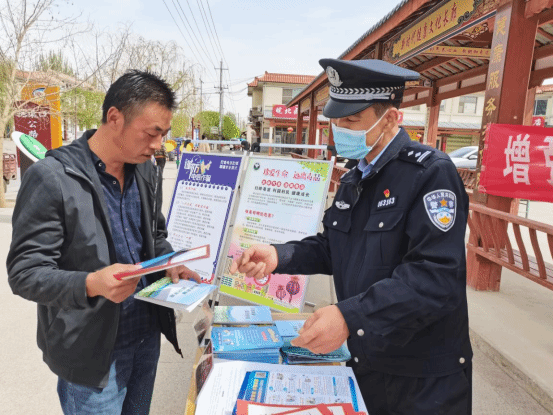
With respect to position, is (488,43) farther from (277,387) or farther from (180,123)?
(180,123)

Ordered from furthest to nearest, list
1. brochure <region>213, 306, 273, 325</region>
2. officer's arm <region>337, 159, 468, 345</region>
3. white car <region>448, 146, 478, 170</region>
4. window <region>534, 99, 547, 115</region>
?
1. window <region>534, 99, 547, 115</region>
2. white car <region>448, 146, 478, 170</region>
3. brochure <region>213, 306, 273, 325</region>
4. officer's arm <region>337, 159, 468, 345</region>

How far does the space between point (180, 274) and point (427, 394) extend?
100 centimetres

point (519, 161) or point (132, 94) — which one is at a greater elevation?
point (132, 94)

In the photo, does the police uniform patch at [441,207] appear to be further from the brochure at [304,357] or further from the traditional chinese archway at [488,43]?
the traditional chinese archway at [488,43]

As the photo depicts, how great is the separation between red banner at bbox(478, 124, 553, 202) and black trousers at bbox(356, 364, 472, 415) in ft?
10.9

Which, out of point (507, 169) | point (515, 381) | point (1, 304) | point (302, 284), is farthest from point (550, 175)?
point (1, 304)

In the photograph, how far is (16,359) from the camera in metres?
2.83

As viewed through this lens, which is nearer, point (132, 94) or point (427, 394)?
point (427, 394)

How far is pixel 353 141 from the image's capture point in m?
1.32

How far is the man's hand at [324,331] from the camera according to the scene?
40.0 inches

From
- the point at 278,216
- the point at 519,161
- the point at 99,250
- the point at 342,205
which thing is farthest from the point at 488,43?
the point at 99,250

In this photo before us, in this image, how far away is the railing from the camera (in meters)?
3.42

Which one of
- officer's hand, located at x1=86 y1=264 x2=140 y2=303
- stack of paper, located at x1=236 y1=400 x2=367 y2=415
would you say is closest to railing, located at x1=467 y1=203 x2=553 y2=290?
stack of paper, located at x1=236 y1=400 x2=367 y2=415

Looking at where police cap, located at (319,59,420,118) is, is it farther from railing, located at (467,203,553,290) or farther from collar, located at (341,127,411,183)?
railing, located at (467,203,553,290)
